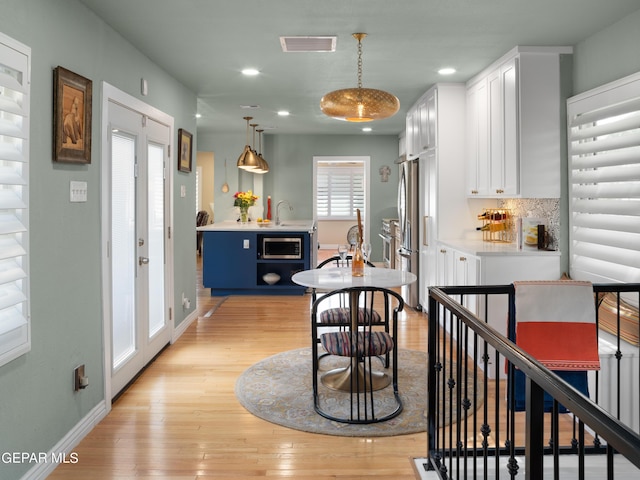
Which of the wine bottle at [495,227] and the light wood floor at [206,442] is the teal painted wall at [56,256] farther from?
the wine bottle at [495,227]

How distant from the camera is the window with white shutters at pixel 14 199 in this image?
2137mm

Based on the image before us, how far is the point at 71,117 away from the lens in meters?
2.77

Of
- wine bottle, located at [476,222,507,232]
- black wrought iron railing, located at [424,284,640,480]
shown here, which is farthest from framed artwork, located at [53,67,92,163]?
wine bottle, located at [476,222,507,232]

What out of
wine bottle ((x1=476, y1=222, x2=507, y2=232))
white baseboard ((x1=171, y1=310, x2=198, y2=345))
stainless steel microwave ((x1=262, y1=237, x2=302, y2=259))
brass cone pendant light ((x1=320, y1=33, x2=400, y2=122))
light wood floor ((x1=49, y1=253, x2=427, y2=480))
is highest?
brass cone pendant light ((x1=320, y1=33, x2=400, y2=122))

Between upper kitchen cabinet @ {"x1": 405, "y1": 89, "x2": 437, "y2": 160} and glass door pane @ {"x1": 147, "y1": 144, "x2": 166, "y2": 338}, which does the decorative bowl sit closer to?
upper kitchen cabinet @ {"x1": 405, "y1": 89, "x2": 437, "y2": 160}

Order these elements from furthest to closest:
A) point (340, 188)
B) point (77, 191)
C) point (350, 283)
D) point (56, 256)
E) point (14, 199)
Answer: point (340, 188) < point (350, 283) < point (77, 191) < point (56, 256) < point (14, 199)

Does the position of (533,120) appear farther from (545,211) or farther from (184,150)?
(184,150)

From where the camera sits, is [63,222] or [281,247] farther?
[281,247]

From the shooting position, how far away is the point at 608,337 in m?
3.26

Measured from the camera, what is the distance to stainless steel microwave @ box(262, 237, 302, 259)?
7.15 metres

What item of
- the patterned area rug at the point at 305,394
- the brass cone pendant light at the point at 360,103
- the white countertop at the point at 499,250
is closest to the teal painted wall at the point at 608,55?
the white countertop at the point at 499,250

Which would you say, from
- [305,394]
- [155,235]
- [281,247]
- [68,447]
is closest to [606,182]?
[305,394]

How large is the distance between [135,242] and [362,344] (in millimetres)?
1861

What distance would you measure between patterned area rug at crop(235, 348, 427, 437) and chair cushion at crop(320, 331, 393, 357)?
1.32ft
